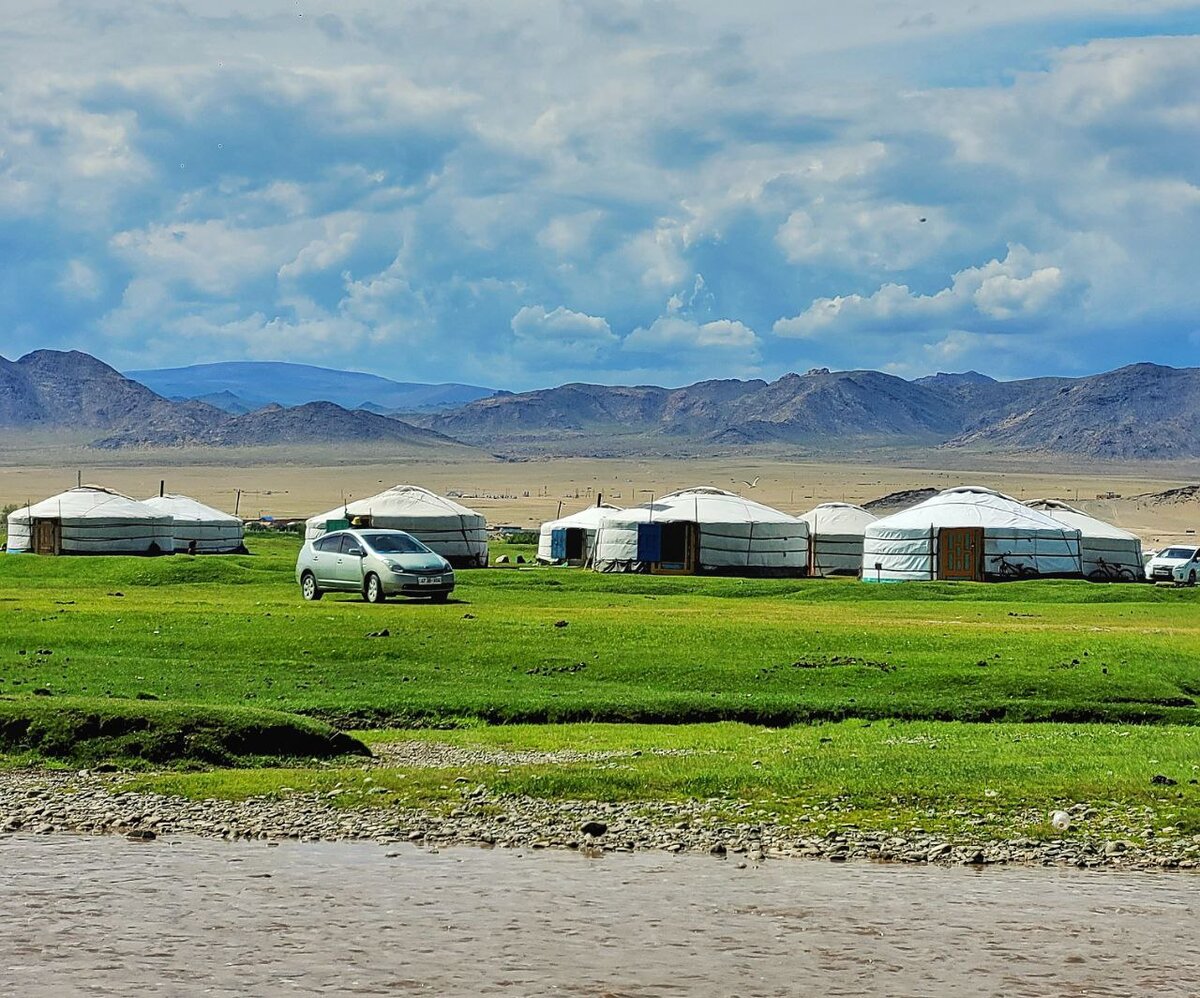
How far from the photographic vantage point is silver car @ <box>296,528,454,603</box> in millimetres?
29453

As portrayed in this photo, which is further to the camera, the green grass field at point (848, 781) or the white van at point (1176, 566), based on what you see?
the white van at point (1176, 566)

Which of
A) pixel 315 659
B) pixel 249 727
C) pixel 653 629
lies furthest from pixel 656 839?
pixel 653 629

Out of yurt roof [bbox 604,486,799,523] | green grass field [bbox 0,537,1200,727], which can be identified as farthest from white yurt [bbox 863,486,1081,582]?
green grass field [bbox 0,537,1200,727]

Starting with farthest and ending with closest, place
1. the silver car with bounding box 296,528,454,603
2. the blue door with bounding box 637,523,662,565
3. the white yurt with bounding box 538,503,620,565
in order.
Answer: the white yurt with bounding box 538,503,620,565
the blue door with bounding box 637,523,662,565
the silver car with bounding box 296,528,454,603

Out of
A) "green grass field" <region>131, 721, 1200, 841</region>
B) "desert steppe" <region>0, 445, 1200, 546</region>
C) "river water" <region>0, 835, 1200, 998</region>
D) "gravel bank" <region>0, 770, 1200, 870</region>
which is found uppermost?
"desert steppe" <region>0, 445, 1200, 546</region>

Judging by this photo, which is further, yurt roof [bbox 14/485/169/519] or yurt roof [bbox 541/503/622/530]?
yurt roof [bbox 541/503/622/530]

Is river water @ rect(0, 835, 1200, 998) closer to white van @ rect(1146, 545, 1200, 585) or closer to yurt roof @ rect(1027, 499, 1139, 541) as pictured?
yurt roof @ rect(1027, 499, 1139, 541)

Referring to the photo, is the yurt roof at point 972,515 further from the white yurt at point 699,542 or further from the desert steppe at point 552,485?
the desert steppe at point 552,485

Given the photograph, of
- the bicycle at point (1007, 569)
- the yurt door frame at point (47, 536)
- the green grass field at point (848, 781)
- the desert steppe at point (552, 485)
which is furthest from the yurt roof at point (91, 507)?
the desert steppe at point (552, 485)

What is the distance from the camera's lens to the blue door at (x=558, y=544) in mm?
57156

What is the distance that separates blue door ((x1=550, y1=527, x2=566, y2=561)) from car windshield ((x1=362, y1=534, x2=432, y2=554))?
1029 inches

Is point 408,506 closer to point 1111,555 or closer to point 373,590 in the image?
point 1111,555

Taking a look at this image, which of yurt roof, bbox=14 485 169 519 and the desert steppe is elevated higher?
the desert steppe

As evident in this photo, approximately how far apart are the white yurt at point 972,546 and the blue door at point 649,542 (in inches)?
247
